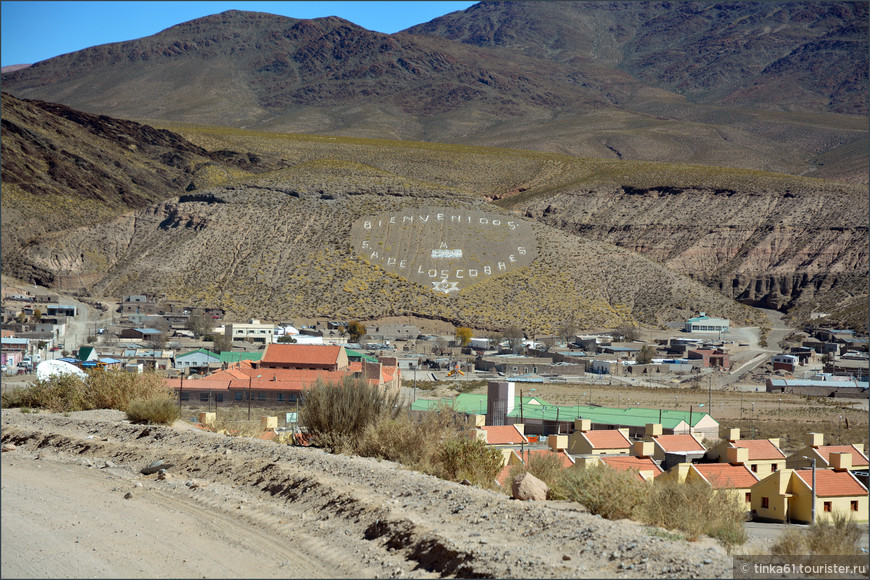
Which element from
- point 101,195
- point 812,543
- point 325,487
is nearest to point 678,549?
point 812,543

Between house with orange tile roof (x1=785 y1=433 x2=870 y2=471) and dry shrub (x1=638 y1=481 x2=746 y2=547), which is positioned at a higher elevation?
dry shrub (x1=638 y1=481 x2=746 y2=547)

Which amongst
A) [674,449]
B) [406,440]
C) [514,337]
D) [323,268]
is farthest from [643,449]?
[323,268]

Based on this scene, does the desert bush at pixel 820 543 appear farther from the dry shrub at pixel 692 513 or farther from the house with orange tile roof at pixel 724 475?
the house with orange tile roof at pixel 724 475

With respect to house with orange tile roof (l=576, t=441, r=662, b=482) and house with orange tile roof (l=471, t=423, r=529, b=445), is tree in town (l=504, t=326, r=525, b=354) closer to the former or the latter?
house with orange tile roof (l=471, t=423, r=529, b=445)

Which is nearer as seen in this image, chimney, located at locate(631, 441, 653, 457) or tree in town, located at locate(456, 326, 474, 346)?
chimney, located at locate(631, 441, 653, 457)

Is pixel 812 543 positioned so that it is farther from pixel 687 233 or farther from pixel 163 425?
pixel 687 233

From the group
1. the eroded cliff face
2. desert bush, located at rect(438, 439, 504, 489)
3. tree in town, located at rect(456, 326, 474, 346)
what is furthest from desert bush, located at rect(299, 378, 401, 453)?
the eroded cliff face
